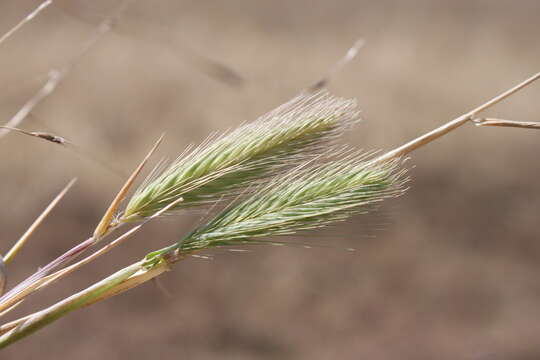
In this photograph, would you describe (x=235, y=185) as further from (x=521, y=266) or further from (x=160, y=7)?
(x=521, y=266)

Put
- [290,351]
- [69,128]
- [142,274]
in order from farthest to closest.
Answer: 1. [290,351]
2. [69,128]
3. [142,274]

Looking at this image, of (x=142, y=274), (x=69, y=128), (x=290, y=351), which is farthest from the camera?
(x=290, y=351)

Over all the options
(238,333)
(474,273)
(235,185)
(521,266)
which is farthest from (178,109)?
(235,185)

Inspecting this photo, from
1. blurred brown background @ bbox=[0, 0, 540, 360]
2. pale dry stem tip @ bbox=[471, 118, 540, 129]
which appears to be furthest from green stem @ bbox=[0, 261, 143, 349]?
blurred brown background @ bbox=[0, 0, 540, 360]

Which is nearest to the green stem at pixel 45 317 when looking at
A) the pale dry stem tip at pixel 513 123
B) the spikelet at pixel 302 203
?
the spikelet at pixel 302 203

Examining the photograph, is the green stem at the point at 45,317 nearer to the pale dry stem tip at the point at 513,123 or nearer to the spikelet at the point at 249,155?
the spikelet at the point at 249,155
